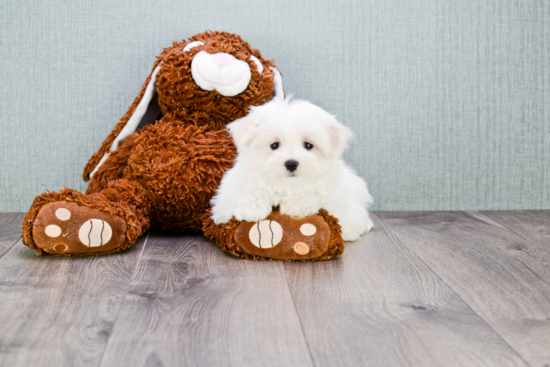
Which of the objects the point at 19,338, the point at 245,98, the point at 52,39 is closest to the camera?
the point at 19,338

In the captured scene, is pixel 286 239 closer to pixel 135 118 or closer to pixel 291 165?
pixel 291 165

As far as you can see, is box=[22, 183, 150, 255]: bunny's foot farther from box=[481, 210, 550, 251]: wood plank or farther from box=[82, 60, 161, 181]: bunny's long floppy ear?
box=[481, 210, 550, 251]: wood plank

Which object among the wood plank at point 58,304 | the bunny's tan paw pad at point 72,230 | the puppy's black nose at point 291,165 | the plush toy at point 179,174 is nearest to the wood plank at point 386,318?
the plush toy at point 179,174

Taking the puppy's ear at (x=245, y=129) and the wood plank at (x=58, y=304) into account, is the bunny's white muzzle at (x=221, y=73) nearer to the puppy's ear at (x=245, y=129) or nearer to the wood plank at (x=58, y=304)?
the puppy's ear at (x=245, y=129)

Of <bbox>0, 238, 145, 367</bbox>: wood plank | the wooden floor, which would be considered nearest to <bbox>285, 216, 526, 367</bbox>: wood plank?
the wooden floor

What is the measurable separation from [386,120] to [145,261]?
3.49 feet

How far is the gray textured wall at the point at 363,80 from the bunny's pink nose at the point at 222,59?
0.33m

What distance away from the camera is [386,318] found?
3.24 feet

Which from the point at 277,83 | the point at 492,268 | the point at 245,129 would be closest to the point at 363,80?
the point at 277,83

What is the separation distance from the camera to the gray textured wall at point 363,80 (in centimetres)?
185

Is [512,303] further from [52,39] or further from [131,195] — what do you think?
[52,39]

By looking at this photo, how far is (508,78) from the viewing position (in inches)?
77.9

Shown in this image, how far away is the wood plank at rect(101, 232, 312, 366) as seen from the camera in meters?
0.84

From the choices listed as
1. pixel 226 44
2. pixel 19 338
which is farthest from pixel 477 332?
pixel 226 44
